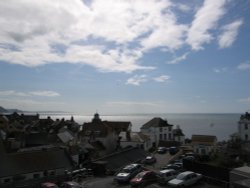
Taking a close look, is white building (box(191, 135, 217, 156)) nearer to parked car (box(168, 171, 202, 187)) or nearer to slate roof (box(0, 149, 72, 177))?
parked car (box(168, 171, 202, 187))

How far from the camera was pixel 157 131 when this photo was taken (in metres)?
86.9

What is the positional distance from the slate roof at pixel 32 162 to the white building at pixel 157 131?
44.3 m

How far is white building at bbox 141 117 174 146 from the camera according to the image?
8550cm

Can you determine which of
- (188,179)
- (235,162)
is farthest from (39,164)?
(235,162)

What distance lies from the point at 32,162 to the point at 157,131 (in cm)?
5201

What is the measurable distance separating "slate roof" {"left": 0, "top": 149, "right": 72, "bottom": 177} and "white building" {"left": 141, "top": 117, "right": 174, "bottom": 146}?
1743 inches

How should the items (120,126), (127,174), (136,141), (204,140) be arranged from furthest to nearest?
1. (120,126)
2. (136,141)
3. (204,140)
4. (127,174)

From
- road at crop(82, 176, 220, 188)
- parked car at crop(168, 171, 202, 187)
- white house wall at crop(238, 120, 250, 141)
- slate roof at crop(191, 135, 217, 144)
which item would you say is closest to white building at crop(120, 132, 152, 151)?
slate roof at crop(191, 135, 217, 144)

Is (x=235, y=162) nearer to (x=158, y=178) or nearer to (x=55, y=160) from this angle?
(x=158, y=178)

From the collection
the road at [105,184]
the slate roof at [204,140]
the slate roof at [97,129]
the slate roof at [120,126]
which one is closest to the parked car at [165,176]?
the road at [105,184]

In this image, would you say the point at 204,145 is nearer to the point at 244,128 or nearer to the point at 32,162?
the point at 244,128

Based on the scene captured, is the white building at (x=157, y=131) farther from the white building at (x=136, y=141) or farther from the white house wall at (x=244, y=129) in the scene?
the white house wall at (x=244, y=129)

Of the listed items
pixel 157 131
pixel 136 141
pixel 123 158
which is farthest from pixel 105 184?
pixel 157 131

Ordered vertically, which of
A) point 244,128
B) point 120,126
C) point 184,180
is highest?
point 120,126
